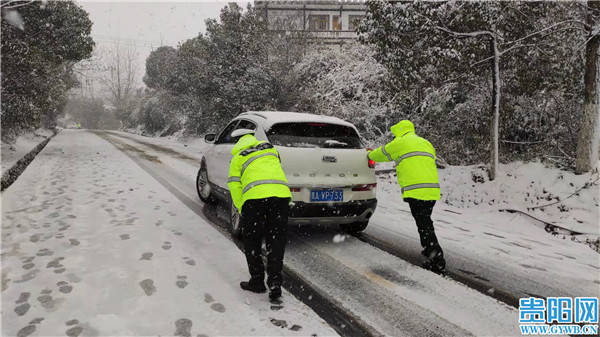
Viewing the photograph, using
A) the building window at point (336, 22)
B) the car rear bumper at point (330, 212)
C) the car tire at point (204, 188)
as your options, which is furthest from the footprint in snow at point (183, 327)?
the building window at point (336, 22)

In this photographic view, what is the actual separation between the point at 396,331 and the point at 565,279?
254 centimetres

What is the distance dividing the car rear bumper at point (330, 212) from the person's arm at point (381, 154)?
0.57 meters

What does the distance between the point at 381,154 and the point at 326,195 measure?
90 cm

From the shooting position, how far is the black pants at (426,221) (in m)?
4.13

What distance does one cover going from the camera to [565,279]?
403cm

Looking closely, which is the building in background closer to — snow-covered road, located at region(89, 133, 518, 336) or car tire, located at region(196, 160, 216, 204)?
car tire, located at region(196, 160, 216, 204)

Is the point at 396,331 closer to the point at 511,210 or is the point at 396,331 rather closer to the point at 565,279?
the point at 565,279

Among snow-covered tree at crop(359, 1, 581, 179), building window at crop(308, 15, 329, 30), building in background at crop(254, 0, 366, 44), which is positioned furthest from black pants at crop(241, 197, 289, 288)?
building window at crop(308, 15, 329, 30)

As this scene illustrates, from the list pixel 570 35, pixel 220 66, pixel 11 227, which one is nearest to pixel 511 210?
pixel 570 35

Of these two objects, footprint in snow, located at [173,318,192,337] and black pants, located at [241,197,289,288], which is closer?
footprint in snow, located at [173,318,192,337]

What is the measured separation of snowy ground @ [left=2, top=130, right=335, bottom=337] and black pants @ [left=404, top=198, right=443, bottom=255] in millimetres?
1815

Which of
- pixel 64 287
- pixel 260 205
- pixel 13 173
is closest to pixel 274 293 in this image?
pixel 260 205

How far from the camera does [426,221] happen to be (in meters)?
4.18

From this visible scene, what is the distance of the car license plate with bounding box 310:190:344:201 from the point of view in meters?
4.33
